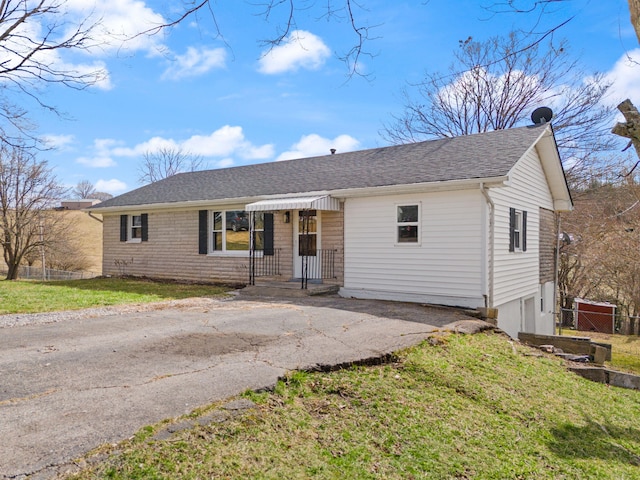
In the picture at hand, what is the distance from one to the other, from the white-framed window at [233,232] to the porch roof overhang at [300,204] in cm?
148

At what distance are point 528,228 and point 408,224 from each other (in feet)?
14.8

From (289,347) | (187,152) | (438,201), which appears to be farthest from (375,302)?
(187,152)

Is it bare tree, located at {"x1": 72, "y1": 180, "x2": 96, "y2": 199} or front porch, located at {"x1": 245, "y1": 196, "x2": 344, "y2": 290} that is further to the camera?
bare tree, located at {"x1": 72, "y1": 180, "x2": 96, "y2": 199}

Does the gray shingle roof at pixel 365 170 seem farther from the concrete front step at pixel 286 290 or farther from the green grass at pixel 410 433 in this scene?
the green grass at pixel 410 433

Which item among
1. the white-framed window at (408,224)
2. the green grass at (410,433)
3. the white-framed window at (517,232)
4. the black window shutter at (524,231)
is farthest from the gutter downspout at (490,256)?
the green grass at (410,433)

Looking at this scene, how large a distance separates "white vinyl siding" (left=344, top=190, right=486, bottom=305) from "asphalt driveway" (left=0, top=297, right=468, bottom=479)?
0.91 meters

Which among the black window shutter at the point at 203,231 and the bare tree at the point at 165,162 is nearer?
the black window shutter at the point at 203,231

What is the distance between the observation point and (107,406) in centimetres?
361

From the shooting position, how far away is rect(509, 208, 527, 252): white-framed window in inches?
440

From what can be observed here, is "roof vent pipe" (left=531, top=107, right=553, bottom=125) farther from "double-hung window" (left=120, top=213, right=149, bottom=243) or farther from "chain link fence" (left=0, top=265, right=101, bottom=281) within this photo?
"chain link fence" (left=0, top=265, right=101, bottom=281)

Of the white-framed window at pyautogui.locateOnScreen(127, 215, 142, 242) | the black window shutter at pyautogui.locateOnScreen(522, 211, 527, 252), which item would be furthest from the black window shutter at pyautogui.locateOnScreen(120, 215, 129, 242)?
the black window shutter at pyautogui.locateOnScreen(522, 211, 527, 252)

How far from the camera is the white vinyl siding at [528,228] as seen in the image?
33.6ft

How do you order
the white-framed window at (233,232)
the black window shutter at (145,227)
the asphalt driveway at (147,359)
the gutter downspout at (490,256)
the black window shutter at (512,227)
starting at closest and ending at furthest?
the asphalt driveway at (147,359), the gutter downspout at (490,256), the black window shutter at (512,227), the white-framed window at (233,232), the black window shutter at (145,227)

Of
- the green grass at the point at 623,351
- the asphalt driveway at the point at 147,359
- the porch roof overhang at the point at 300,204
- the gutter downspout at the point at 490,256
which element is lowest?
the green grass at the point at 623,351
